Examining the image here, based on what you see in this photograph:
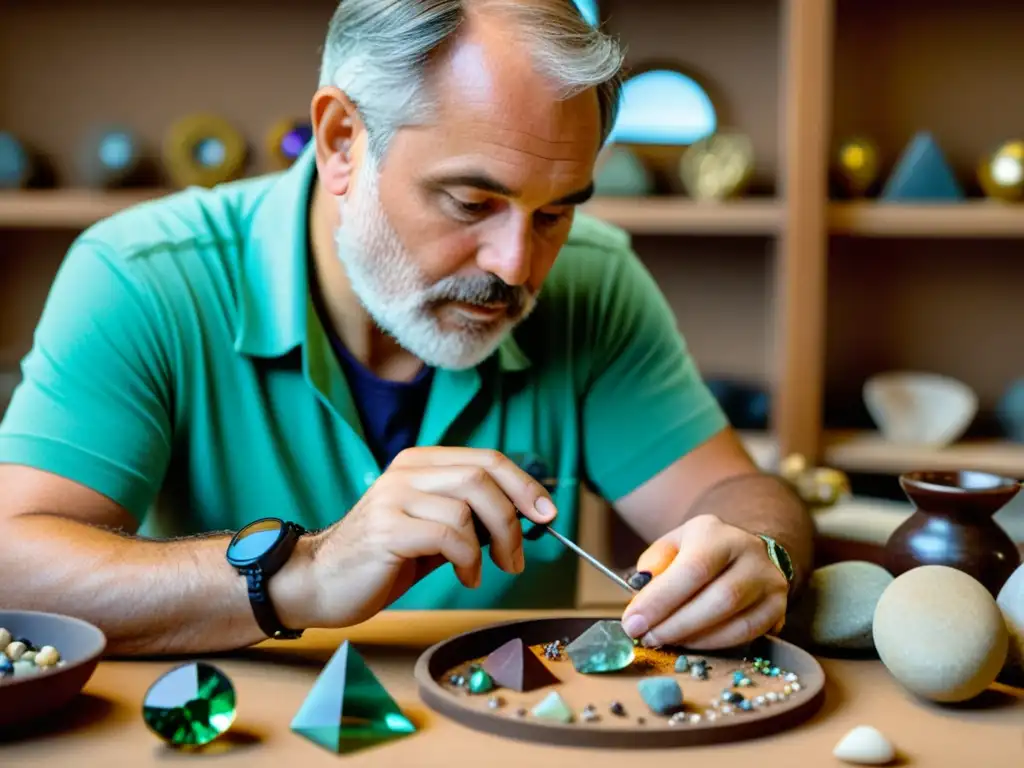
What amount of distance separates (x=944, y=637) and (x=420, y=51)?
0.79m

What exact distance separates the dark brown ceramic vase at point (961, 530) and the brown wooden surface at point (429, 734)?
12cm

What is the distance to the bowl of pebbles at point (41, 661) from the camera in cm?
89

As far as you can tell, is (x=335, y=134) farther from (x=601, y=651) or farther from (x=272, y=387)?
(x=601, y=651)

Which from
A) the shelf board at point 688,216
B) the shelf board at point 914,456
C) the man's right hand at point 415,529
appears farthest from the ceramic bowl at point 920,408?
the man's right hand at point 415,529

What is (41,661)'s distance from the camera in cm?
97

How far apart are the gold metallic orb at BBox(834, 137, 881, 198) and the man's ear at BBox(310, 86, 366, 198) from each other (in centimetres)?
155

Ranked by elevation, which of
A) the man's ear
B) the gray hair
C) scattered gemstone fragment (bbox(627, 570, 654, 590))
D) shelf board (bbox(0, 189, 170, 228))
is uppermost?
the gray hair

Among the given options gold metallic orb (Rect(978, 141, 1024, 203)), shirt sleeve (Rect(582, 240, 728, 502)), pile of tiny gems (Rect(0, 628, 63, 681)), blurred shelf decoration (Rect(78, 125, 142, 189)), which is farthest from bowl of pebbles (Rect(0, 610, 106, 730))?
gold metallic orb (Rect(978, 141, 1024, 203))

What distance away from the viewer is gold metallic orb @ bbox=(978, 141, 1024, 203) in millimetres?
2674

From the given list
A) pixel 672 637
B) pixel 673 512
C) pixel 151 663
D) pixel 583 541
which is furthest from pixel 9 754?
pixel 583 541

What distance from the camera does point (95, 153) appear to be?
286cm

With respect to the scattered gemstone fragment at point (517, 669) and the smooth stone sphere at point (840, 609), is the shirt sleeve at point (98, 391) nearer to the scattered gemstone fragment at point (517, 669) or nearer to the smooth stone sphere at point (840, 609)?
the scattered gemstone fragment at point (517, 669)

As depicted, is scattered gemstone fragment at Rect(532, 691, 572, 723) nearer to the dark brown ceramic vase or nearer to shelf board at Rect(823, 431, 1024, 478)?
the dark brown ceramic vase

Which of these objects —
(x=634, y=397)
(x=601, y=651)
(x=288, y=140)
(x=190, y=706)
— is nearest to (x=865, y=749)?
(x=601, y=651)
